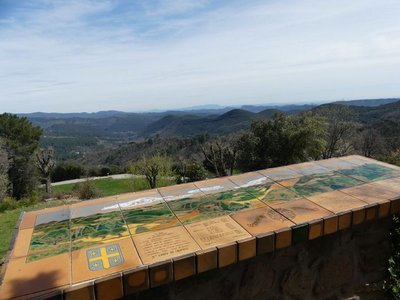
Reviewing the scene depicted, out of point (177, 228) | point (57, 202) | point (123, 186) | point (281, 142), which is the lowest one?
point (123, 186)

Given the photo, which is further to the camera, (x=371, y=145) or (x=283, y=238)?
(x=371, y=145)

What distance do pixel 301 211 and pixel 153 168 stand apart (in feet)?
45.4

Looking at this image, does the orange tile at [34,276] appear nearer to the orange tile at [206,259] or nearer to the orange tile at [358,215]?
the orange tile at [206,259]

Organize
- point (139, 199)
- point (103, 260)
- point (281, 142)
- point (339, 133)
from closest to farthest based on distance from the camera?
point (103, 260) < point (139, 199) < point (281, 142) < point (339, 133)

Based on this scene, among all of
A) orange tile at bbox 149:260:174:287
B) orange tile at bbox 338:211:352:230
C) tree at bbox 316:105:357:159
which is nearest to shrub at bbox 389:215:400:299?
orange tile at bbox 338:211:352:230

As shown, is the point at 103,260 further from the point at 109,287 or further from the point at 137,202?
the point at 137,202

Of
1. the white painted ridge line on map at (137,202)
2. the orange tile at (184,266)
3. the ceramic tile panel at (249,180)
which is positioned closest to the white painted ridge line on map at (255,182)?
the ceramic tile panel at (249,180)

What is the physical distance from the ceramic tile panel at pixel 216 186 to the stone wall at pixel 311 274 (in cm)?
100

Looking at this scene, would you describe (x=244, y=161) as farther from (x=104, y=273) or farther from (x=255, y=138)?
(x=104, y=273)

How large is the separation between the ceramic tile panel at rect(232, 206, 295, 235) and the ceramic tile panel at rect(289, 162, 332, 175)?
121 centimetres

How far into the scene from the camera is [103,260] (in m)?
2.00

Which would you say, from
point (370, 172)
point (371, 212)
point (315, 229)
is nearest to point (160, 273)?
point (315, 229)

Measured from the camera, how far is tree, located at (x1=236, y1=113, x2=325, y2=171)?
17359 mm

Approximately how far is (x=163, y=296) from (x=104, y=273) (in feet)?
1.52
